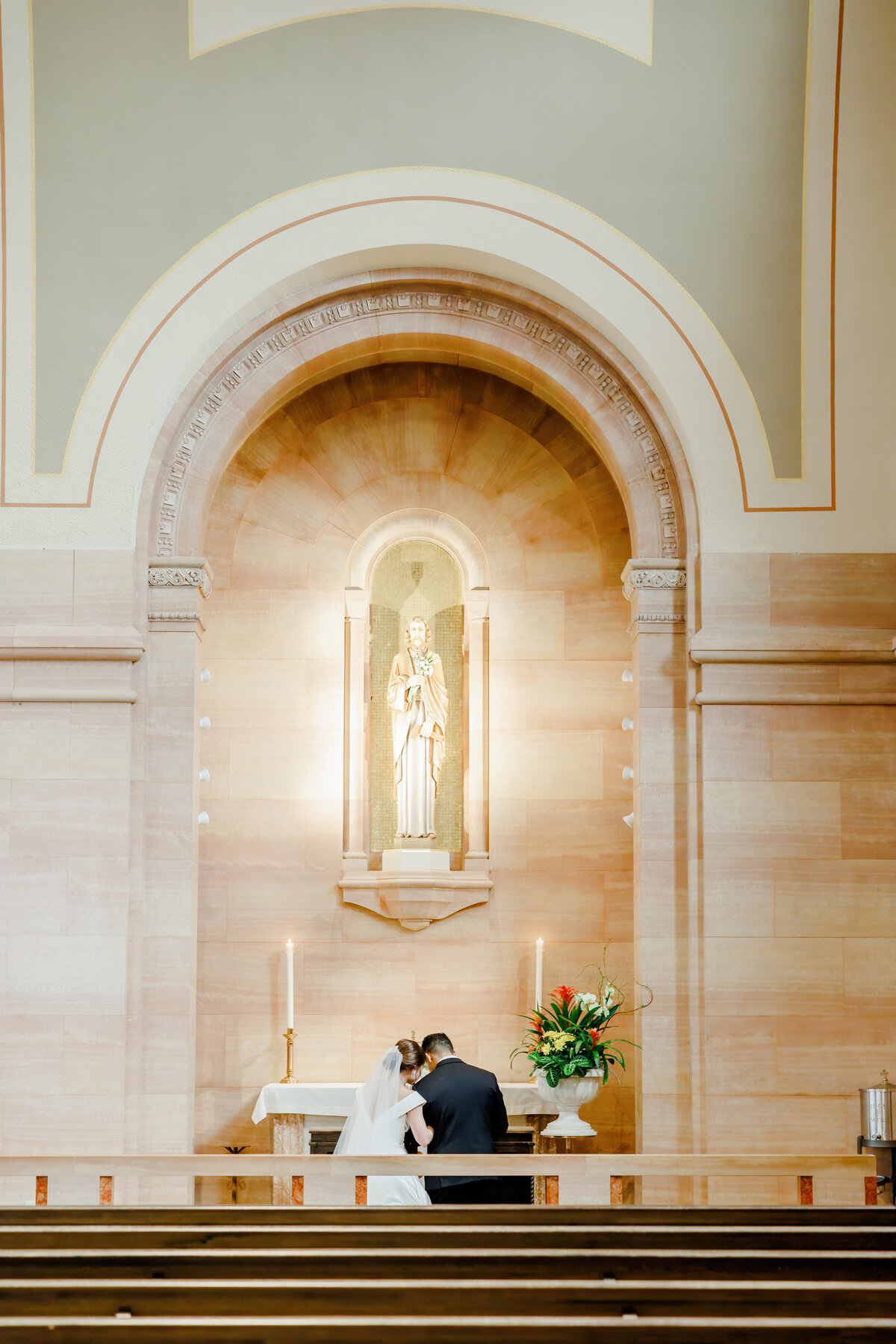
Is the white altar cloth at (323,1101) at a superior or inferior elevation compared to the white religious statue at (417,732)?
inferior

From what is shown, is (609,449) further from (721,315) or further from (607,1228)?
(607,1228)

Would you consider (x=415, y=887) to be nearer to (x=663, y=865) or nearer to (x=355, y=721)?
(x=355, y=721)

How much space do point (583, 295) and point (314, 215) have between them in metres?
1.72

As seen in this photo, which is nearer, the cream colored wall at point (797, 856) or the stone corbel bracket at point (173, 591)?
the cream colored wall at point (797, 856)

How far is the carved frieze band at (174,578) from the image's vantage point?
8.45 meters

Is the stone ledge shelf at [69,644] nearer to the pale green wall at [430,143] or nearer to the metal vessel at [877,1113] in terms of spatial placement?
the pale green wall at [430,143]

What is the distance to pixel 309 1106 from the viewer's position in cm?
883

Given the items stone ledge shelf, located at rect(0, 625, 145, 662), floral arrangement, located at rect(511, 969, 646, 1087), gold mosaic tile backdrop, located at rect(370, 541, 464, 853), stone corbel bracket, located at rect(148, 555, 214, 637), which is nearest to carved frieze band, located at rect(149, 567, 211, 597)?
→ stone corbel bracket, located at rect(148, 555, 214, 637)

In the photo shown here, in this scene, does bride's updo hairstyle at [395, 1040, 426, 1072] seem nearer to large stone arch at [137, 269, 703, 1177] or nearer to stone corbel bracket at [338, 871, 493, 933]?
large stone arch at [137, 269, 703, 1177]

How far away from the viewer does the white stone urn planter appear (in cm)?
820

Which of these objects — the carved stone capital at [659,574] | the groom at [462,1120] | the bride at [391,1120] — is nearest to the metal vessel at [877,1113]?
the groom at [462,1120]

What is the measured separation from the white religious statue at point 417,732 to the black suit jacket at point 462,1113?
273 cm

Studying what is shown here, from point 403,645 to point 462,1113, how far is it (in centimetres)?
398

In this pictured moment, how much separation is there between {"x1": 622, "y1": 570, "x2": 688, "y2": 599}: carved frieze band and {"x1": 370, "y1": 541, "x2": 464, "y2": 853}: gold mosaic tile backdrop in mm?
2150
